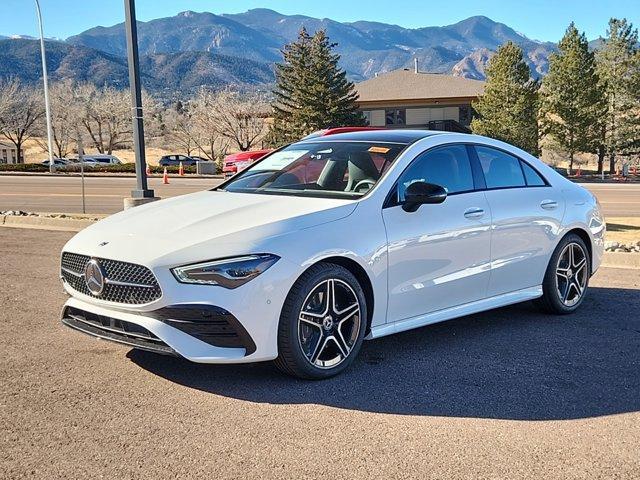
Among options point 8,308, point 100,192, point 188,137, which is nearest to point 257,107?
point 188,137

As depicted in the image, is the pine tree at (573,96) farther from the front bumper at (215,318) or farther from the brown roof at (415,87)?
the front bumper at (215,318)

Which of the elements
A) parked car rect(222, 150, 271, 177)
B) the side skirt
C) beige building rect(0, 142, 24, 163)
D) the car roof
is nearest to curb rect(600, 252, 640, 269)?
the side skirt

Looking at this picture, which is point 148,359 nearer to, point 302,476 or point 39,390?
point 39,390

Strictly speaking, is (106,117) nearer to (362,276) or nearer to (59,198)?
(59,198)

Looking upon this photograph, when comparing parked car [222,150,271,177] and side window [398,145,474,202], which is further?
parked car [222,150,271,177]

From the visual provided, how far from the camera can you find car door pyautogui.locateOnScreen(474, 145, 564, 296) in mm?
5461

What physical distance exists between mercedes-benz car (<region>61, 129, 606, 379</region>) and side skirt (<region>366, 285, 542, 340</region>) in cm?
1

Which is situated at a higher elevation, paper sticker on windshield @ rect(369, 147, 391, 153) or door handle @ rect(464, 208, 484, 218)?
paper sticker on windshield @ rect(369, 147, 391, 153)

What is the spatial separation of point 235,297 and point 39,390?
1.32 meters

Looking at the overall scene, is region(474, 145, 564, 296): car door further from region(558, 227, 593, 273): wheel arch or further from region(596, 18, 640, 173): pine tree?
region(596, 18, 640, 173): pine tree

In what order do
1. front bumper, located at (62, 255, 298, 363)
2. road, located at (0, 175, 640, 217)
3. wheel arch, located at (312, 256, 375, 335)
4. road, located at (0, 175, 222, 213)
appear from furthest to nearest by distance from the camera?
road, located at (0, 175, 640, 217)
road, located at (0, 175, 222, 213)
wheel arch, located at (312, 256, 375, 335)
front bumper, located at (62, 255, 298, 363)

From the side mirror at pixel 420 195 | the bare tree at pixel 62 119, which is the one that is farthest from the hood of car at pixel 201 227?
the bare tree at pixel 62 119

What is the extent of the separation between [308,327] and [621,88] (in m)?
53.4

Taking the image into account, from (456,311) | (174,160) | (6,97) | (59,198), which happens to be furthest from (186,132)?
(456,311)
